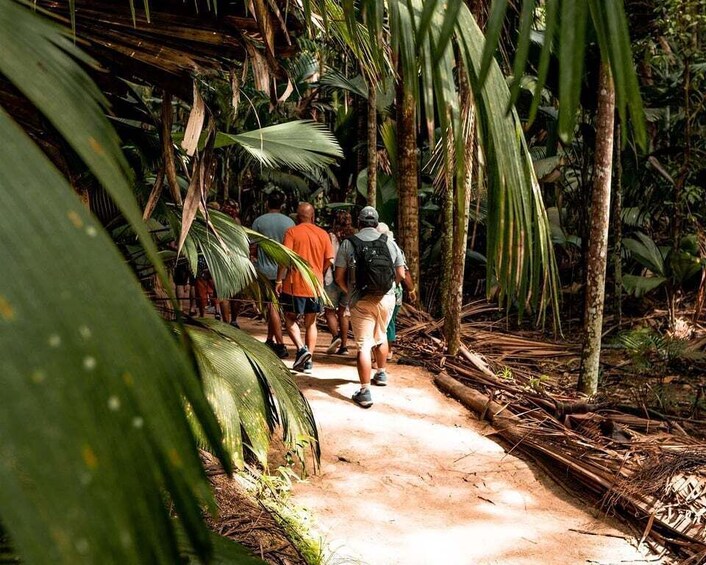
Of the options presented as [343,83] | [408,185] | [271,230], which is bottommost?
[271,230]

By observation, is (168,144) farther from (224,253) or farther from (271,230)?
(271,230)

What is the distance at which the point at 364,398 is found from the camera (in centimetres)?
626

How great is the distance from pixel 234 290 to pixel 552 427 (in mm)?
3159

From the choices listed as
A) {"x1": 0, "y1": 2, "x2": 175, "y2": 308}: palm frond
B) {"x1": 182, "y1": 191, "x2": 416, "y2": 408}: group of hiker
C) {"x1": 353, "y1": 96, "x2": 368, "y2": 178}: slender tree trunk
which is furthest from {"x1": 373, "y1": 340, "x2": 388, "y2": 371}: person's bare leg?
{"x1": 0, "y1": 2, "x2": 175, "y2": 308}: palm frond

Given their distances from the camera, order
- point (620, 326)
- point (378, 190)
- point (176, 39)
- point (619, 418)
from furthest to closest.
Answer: point (378, 190) < point (620, 326) < point (619, 418) < point (176, 39)

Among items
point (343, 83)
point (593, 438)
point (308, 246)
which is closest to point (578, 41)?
point (593, 438)

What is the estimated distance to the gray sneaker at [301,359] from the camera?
7043mm

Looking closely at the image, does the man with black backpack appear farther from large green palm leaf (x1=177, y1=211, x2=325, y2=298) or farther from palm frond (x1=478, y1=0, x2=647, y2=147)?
palm frond (x1=478, y1=0, x2=647, y2=147)

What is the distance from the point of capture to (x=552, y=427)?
5.90 m

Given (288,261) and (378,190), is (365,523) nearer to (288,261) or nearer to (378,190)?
(288,261)

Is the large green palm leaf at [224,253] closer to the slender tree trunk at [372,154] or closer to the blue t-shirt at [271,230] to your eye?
the blue t-shirt at [271,230]

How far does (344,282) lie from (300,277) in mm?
679

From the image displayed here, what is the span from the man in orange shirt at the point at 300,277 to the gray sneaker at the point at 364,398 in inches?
36.3

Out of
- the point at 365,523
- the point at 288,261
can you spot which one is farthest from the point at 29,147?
the point at 365,523
